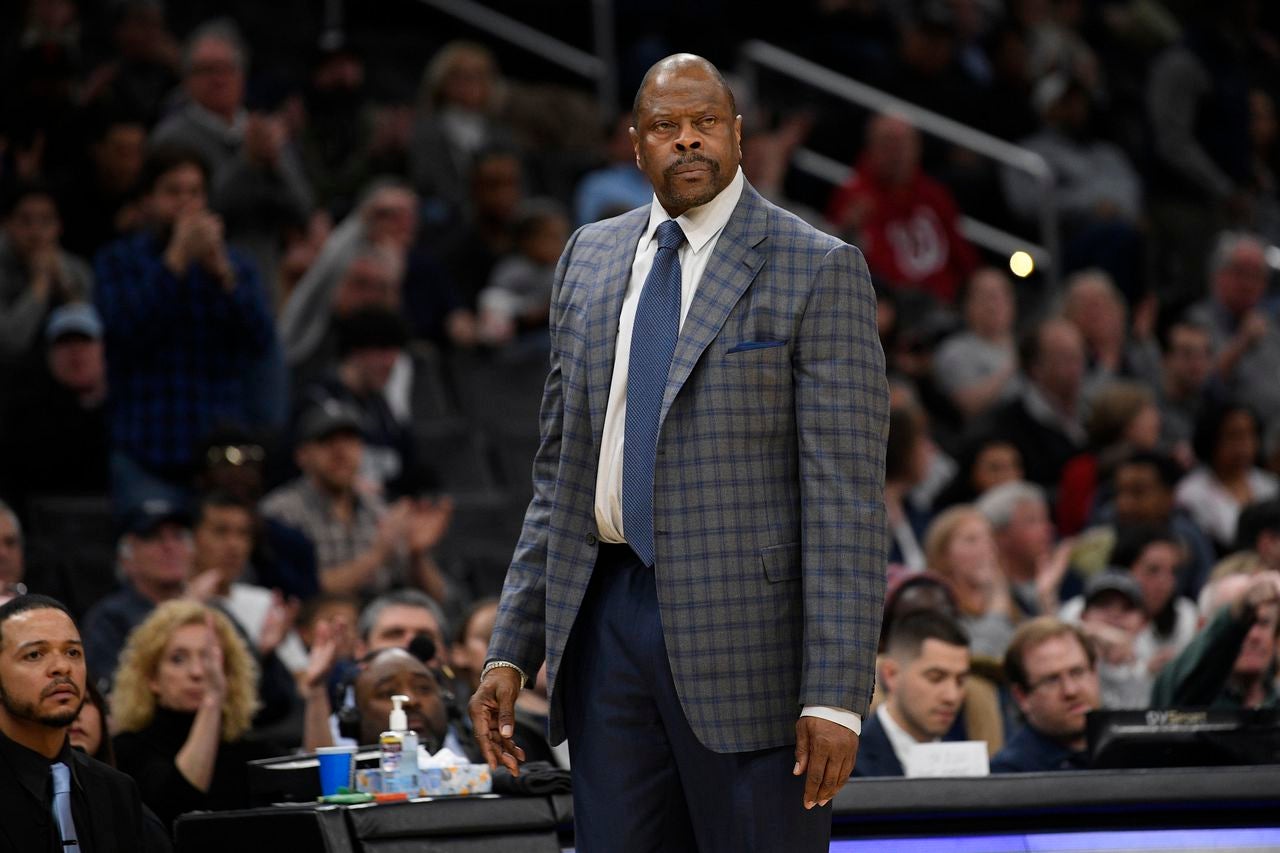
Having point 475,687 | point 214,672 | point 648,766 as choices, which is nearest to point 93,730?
point 214,672

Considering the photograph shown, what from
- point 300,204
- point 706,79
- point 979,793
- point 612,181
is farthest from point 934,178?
point 706,79

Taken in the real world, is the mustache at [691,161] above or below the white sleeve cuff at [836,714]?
above

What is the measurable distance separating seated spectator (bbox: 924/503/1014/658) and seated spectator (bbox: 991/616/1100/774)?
4.50 ft

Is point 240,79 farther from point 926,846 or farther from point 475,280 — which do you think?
point 926,846

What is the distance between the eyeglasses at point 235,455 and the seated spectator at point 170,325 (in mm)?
220

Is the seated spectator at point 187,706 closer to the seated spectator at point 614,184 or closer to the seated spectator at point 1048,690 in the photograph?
the seated spectator at point 1048,690

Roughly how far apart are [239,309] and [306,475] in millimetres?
647

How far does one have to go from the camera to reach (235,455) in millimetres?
6973

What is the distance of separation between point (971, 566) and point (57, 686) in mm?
3881

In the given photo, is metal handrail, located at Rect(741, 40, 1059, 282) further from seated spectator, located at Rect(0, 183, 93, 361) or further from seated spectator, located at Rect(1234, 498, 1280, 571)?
seated spectator, located at Rect(0, 183, 93, 361)

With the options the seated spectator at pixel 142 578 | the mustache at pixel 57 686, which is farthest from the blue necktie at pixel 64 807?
the seated spectator at pixel 142 578

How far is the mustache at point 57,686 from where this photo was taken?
402cm

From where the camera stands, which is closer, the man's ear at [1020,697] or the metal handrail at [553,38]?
the man's ear at [1020,697]

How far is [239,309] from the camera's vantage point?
7.15m
